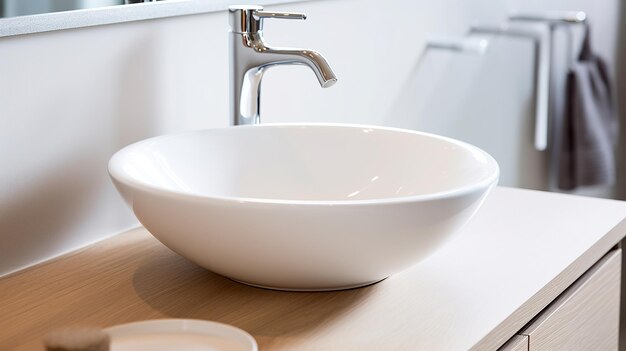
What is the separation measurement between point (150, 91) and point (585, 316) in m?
0.61

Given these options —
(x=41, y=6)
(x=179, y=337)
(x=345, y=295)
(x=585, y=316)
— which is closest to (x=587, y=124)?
(x=585, y=316)

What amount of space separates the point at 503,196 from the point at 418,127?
46 cm

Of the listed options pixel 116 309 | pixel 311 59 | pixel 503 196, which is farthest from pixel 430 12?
pixel 116 309

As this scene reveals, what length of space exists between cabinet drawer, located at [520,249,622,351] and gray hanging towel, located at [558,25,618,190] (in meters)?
0.99

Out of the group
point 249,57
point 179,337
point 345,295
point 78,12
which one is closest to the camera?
point 179,337

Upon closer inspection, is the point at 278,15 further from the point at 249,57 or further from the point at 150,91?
the point at 150,91

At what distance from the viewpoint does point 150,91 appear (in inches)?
47.4

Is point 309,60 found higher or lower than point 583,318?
higher

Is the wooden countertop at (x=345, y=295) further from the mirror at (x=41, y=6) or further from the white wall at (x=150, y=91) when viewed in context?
the mirror at (x=41, y=6)

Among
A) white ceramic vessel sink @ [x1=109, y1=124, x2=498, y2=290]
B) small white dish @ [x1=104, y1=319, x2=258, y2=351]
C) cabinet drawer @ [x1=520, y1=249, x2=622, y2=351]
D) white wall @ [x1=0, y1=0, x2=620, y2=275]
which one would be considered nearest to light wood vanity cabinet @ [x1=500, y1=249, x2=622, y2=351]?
cabinet drawer @ [x1=520, y1=249, x2=622, y2=351]

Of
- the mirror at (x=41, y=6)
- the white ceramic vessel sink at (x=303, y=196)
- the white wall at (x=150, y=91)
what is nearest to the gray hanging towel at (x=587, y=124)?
the white wall at (x=150, y=91)

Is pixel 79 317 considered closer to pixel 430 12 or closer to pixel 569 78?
pixel 430 12

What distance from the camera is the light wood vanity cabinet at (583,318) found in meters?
1.00

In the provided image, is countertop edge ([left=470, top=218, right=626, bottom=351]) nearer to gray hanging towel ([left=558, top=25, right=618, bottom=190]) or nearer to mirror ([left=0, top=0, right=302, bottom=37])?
mirror ([left=0, top=0, right=302, bottom=37])
